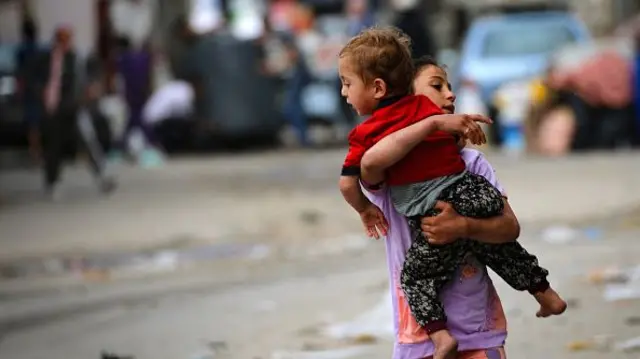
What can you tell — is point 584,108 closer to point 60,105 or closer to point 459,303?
point 60,105

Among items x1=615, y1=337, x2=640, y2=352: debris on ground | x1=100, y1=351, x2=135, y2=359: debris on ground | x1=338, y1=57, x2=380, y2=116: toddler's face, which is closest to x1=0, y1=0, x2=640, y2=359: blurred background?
x1=615, y1=337, x2=640, y2=352: debris on ground

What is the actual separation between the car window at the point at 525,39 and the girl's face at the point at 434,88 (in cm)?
1932

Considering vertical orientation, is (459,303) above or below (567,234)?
above

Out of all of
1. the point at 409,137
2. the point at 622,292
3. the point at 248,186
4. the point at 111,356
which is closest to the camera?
the point at 409,137

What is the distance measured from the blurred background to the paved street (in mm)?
27

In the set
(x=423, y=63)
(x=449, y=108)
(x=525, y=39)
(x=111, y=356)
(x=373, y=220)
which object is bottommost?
(x=111, y=356)

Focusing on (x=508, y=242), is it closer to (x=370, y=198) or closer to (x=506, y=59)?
(x=370, y=198)

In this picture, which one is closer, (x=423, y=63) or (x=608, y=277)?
(x=423, y=63)

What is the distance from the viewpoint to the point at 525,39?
24.0 meters

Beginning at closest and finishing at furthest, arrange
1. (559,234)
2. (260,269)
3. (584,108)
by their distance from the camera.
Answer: (260,269)
(559,234)
(584,108)

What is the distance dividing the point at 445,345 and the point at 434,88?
69cm

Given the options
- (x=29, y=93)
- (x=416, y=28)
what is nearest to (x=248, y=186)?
(x=416, y=28)

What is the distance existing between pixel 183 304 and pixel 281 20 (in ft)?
110

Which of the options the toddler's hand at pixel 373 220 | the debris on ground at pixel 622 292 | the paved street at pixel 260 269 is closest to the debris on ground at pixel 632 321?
the paved street at pixel 260 269
